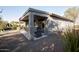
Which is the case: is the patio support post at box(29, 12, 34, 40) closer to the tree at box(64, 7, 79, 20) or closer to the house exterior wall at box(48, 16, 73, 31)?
the house exterior wall at box(48, 16, 73, 31)

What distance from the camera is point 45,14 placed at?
2148 mm

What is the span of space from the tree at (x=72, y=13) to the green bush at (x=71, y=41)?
0.21m

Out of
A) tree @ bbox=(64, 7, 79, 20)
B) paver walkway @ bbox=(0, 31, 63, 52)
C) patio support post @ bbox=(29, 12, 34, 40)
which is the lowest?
paver walkway @ bbox=(0, 31, 63, 52)

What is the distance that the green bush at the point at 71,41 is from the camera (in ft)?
6.91

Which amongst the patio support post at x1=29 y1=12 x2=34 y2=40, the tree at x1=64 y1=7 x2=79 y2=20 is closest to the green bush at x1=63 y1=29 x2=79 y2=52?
the tree at x1=64 y1=7 x2=79 y2=20

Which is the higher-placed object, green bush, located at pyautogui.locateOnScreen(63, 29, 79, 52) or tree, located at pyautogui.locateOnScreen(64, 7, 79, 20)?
tree, located at pyautogui.locateOnScreen(64, 7, 79, 20)

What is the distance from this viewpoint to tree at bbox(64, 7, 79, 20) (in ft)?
6.98

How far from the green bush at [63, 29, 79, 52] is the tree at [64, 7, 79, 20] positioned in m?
0.21

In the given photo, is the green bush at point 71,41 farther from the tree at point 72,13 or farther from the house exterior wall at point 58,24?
the tree at point 72,13

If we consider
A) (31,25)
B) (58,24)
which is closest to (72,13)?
(58,24)

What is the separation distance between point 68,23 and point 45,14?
1.20 feet

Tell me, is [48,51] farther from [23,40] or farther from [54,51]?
[23,40]
